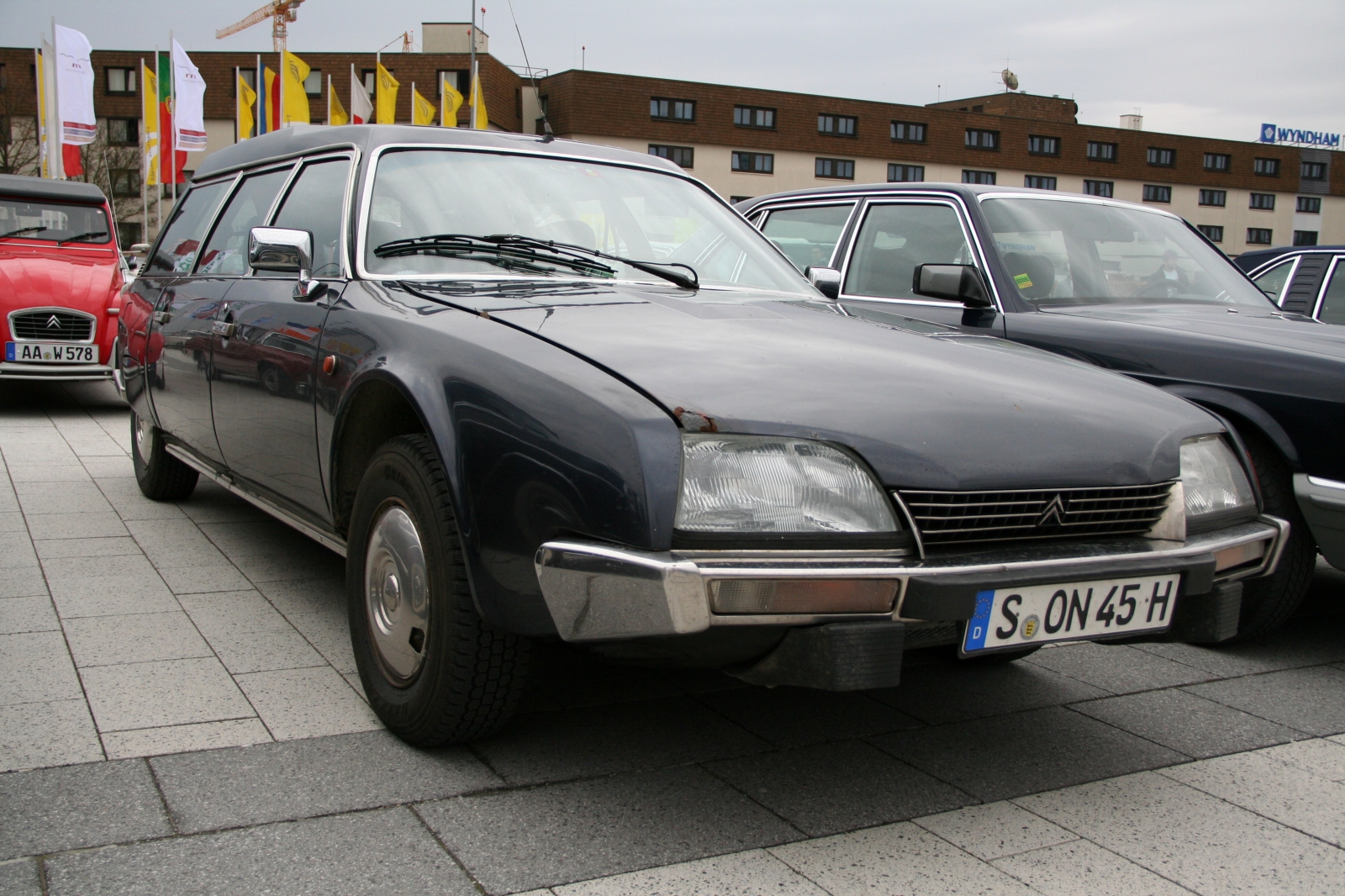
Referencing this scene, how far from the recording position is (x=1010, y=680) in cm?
356

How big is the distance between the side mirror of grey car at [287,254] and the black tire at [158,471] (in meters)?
2.39

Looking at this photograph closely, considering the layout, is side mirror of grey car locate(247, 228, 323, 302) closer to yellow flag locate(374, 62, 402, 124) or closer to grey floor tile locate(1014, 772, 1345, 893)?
grey floor tile locate(1014, 772, 1345, 893)

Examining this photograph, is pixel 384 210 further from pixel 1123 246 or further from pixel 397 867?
pixel 1123 246

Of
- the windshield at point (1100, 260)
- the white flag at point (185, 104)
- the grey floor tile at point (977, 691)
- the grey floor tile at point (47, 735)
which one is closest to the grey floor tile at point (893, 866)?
the grey floor tile at point (977, 691)

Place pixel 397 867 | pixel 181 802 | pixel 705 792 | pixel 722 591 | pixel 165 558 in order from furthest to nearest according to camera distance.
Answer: pixel 165 558 → pixel 705 792 → pixel 181 802 → pixel 397 867 → pixel 722 591

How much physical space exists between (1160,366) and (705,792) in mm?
2467

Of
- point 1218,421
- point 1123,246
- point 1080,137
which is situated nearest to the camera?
point 1218,421

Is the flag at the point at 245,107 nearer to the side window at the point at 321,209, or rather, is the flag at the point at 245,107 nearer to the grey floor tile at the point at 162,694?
the side window at the point at 321,209

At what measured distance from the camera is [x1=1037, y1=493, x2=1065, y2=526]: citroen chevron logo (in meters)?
2.38

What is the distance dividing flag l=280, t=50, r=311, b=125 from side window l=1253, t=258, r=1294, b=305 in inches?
816

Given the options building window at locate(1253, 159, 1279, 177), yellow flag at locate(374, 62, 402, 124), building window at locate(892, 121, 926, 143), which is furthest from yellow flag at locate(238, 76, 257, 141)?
building window at locate(1253, 159, 1279, 177)

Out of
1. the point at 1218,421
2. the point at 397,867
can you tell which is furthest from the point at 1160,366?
the point at 397,867

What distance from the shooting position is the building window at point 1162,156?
6975cm

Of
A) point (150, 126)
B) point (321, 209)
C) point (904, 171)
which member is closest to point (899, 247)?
point (321, 209)
